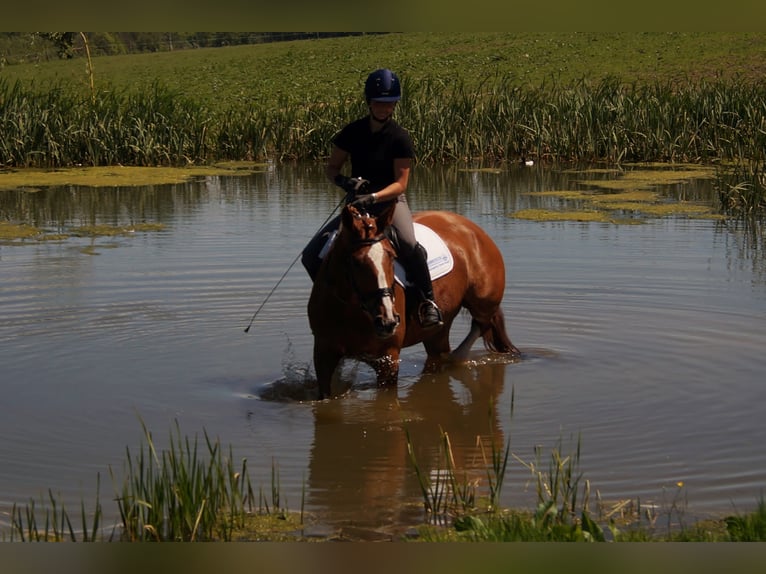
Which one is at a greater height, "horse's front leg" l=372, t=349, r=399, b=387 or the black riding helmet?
the black riding helmet

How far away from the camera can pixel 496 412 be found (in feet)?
26.2

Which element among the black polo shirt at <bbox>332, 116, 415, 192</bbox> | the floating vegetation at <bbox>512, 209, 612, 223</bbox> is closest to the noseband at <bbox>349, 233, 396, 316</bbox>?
the black polo shirt at <bbox>332, 116, 415, 192</bbox>

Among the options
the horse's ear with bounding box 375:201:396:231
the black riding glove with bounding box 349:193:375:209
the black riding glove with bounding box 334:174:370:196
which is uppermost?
the black riding glove with bounding box 334:174:370:196

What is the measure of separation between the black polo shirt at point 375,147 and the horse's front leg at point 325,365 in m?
1.14

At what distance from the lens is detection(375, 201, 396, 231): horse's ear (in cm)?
709

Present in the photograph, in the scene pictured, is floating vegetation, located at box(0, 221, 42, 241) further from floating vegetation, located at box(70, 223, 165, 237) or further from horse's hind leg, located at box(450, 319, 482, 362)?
Answer: horse's hind leg, located at box(450, 319, 482, 362)

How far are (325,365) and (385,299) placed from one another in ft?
3.54

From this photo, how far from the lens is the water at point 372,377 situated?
6.29 meters

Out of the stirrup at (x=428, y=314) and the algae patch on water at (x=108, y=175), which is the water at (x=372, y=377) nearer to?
the stirrup at (x=428, y=314)

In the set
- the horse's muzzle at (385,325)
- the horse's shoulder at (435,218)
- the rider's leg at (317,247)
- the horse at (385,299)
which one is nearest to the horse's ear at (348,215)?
the horse at (385,299)

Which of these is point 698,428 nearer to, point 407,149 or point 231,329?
point 407,149

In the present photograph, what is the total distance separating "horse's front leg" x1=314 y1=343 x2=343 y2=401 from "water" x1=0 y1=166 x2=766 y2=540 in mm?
196

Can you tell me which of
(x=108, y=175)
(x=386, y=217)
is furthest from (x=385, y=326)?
(x=108, y=175)
